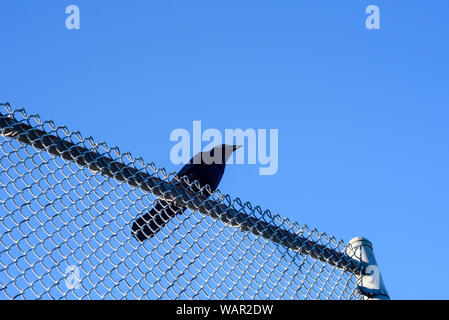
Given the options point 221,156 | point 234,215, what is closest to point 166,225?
point 234,215

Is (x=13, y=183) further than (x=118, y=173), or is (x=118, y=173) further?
(x=118, y=173)

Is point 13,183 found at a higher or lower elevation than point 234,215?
higher

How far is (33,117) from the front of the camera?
210 cm

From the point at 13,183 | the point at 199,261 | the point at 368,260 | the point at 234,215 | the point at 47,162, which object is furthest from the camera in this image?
the point at 368,260

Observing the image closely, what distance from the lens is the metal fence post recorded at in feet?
8.72

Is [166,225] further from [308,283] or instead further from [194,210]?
[308,283]

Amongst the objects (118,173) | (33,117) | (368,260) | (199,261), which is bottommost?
(368,260)

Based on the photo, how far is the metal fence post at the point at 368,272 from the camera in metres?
2.66

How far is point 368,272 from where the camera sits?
277 cm
